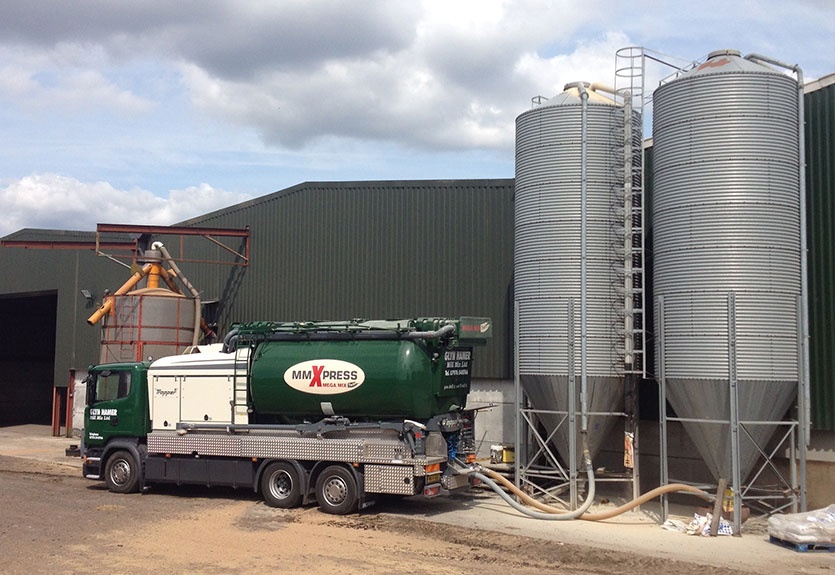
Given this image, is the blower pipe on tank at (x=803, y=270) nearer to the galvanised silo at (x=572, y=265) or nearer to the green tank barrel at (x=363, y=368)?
the galvanised silo at (x=572, y=265)

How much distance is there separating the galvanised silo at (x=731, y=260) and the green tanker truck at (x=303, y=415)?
4252 mm

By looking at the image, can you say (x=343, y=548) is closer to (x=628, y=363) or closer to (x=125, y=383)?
(x=628, y=363)

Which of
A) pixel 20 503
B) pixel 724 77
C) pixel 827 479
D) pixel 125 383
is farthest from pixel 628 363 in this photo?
pixel 20 503

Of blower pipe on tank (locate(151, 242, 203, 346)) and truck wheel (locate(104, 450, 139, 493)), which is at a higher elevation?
blower pipe on tank (locate(151, 242, 203, 346))

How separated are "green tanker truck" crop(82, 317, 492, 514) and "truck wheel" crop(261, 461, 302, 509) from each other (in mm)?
29

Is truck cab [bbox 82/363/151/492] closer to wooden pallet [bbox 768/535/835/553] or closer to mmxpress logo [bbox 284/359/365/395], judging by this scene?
mmxpress logo [bbox 284/359/365/395]

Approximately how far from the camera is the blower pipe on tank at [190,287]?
28.0 metres

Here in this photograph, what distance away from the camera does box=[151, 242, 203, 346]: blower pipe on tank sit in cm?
2803

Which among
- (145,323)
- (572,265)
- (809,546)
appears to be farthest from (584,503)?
(145,323)

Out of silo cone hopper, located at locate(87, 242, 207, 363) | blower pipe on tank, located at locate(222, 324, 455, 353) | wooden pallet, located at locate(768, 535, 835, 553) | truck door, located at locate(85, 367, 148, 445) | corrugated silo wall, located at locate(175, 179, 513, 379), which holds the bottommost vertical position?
wooden pallet, located at locate(768, 535, 835, 553)

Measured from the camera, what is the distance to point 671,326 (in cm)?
1572

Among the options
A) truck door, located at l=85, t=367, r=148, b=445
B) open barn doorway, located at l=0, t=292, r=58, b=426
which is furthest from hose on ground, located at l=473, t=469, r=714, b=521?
open barn doorway, located at l=0, t=292, r=58, b=426

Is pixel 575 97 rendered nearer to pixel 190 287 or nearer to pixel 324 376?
pixel 324 376

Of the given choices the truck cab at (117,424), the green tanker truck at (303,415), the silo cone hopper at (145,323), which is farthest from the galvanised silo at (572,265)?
the silo cone hopper at (145,323)
